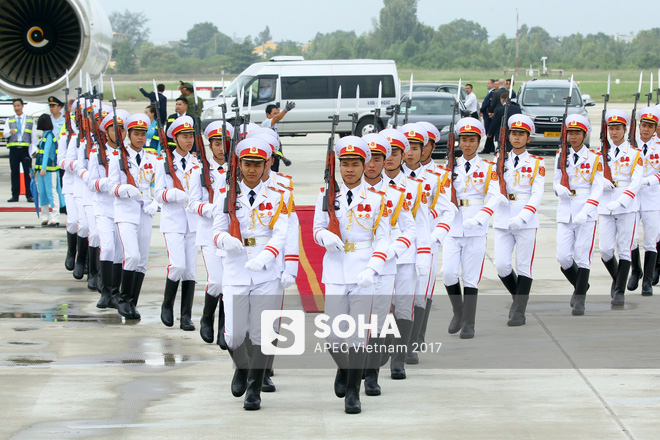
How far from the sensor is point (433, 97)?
2495 centimetres

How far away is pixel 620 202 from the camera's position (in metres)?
9.79

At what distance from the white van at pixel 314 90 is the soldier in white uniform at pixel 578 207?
53.4ft

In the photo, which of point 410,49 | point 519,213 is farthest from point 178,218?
point 410,49

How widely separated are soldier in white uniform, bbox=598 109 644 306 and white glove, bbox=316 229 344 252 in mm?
4304

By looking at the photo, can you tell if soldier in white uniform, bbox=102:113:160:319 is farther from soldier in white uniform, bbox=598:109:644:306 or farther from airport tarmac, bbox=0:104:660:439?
soldier in white uniform, bbox=598:109:644:306

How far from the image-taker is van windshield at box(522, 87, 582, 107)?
24.8 meters

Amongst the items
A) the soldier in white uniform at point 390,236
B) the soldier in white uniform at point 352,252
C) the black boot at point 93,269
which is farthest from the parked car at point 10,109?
the soldier in white uniform at point 352,252

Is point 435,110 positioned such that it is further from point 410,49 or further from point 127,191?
point 410,49

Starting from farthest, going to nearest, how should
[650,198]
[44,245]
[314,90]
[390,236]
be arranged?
[314,90] → [44,245] → [650,198] → [390,236]

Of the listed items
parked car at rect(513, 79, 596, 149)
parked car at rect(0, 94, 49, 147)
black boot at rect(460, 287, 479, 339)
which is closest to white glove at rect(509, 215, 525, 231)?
black boot at rect(460, 287, 479, 339)

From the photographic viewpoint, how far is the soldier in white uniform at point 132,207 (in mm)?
9109

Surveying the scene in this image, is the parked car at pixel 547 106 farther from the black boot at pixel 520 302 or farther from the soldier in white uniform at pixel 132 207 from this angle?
the soldier in white uniform at pixel 132 207

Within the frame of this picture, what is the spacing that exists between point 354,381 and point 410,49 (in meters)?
98.5

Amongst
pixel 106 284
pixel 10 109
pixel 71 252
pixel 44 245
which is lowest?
pixel 44 245
